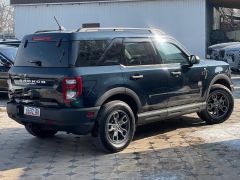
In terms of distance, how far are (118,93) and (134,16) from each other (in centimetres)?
2483

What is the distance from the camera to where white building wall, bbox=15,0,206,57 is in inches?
1172

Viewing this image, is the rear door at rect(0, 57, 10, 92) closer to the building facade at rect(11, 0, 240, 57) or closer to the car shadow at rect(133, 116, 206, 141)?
the car shadow at rect(133, 116, 206, 141)

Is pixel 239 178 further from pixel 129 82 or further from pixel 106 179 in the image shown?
pixel 129 82

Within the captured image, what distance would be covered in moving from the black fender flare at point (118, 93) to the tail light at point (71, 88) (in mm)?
363

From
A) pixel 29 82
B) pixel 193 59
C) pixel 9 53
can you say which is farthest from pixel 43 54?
pixel 9 53

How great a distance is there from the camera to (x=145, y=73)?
25.1 feet

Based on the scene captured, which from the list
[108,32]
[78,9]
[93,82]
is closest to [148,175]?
[93,82]

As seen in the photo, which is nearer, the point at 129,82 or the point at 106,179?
the point at 106,179

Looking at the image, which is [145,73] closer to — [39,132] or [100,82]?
[100,82]

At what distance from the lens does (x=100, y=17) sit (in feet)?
105

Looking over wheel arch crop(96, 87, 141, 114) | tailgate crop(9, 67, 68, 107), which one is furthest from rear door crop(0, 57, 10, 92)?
wheel arch crop(96, 87, 141, 114)

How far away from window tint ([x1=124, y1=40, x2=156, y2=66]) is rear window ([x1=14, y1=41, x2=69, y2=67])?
3.44 ft

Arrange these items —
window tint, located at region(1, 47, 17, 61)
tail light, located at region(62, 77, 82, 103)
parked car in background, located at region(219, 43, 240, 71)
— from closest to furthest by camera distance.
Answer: tail light, located at region(62, 77, 82, 103) < window tint, located at region(1, 47, 17, 61) < parked car in background, located at region(219, 43, 240, 71)

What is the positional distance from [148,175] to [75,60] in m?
1.92
